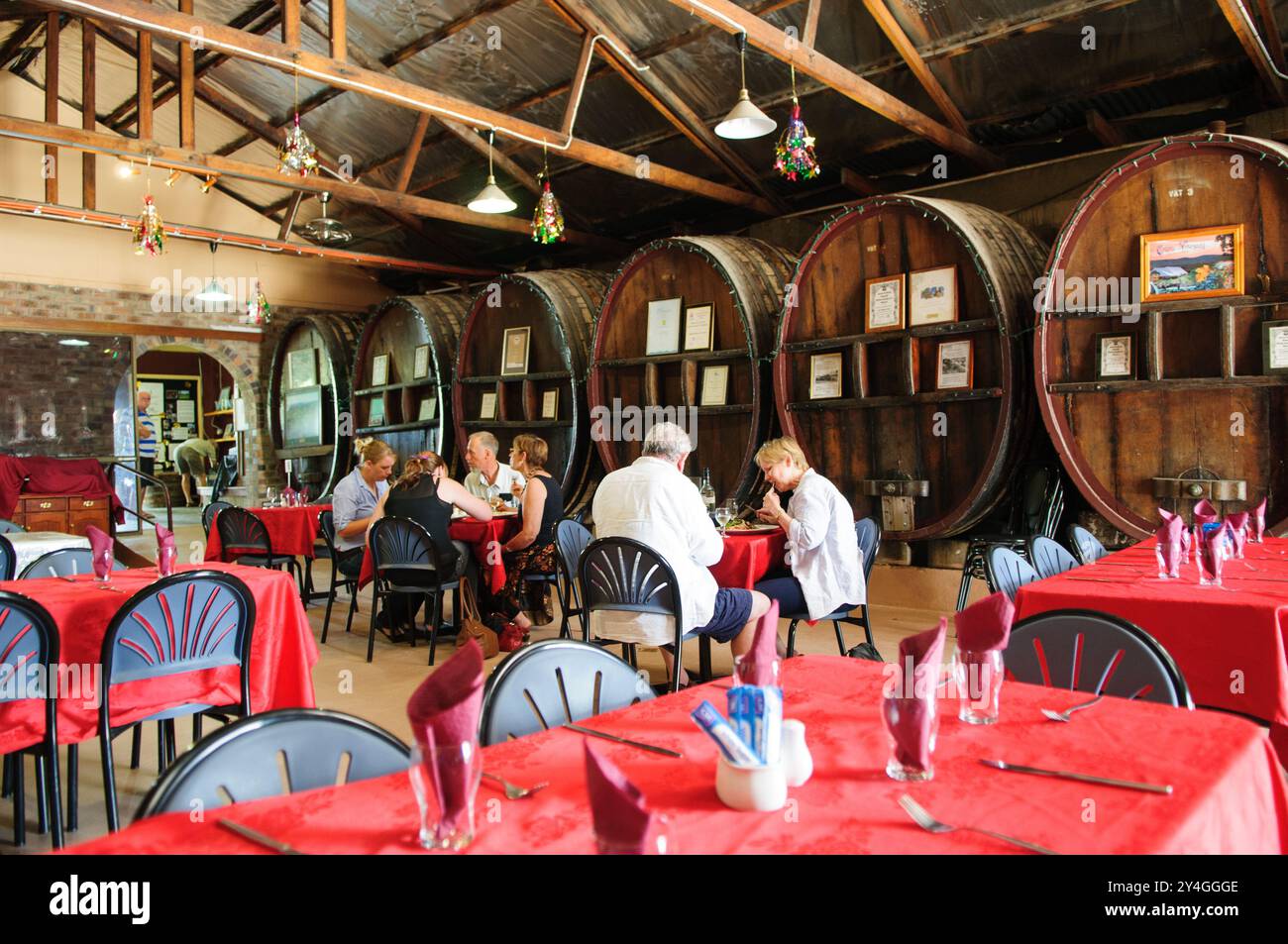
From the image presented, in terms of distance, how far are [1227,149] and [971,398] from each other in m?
1.52

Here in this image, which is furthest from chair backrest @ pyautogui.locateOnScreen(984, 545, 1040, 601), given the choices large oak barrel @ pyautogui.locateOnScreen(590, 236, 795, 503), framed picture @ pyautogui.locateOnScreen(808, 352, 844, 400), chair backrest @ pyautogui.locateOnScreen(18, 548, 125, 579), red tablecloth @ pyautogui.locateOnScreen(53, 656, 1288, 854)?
chair backrest @ pyautogui.locateOnScreen(18, 548, 125, 579)

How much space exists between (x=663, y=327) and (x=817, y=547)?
8.88ft

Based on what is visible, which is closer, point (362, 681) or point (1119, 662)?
point (1119, 662)

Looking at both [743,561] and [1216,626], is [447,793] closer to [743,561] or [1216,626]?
[1216,626]

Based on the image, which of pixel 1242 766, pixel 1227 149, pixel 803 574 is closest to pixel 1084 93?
pixel 1227 149

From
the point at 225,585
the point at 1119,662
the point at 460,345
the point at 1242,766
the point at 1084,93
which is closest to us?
the point at 1242,766


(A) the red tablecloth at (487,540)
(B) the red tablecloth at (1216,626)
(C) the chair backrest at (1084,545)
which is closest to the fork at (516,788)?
(B) the red tablecloth at (1216,626)

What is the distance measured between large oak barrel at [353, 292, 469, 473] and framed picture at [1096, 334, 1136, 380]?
5.08 m

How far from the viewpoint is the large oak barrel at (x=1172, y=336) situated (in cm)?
385

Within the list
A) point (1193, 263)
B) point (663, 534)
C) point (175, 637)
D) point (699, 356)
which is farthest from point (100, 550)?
point (1193, 263)

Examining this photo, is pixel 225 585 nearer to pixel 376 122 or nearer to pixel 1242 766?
pixel 1242 766

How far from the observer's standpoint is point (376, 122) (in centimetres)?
822

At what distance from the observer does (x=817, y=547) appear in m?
3.70

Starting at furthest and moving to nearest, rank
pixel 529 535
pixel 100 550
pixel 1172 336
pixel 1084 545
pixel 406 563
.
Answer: pixel 529 535 → pixel 406 563 → pixel 1172 336 → pixel 1084 545 → pixel 100 550
